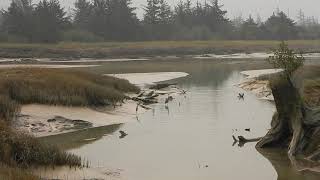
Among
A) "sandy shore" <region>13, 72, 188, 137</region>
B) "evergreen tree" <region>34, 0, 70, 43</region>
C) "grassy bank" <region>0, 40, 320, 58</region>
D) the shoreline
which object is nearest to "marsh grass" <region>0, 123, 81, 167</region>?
"sandy shore" <region>13, 72, 188, 137</region>

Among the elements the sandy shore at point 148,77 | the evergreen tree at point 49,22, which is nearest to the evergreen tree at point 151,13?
the evergreen tree at point 49,22

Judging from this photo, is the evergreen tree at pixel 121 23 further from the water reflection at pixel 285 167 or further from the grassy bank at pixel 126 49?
the water reflection at pixel 285 167

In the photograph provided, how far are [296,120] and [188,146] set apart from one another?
4.25 m

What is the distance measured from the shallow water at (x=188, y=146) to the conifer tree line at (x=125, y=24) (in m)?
73.6

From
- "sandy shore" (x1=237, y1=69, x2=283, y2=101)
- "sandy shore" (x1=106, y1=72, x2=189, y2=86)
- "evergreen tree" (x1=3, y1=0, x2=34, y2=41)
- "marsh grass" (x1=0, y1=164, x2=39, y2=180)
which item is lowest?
"sandy shore" (x1=106, y1=72, x2=189, y2=86)

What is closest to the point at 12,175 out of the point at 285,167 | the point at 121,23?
the point at 285,167

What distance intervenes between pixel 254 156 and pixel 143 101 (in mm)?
15696

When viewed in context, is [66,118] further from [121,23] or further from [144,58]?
[121,23]

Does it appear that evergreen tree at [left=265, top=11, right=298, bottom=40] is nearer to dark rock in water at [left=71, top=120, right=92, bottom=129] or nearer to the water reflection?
dark rock in water at [left=71, top=120, right=92, bottom=129]

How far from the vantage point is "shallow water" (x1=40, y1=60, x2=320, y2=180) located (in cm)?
1658

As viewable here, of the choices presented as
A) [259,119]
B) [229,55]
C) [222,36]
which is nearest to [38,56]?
[229,55]

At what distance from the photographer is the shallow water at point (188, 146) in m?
16.6

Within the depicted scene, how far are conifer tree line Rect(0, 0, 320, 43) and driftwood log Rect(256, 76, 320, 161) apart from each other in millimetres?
85245

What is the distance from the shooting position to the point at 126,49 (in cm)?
9494
